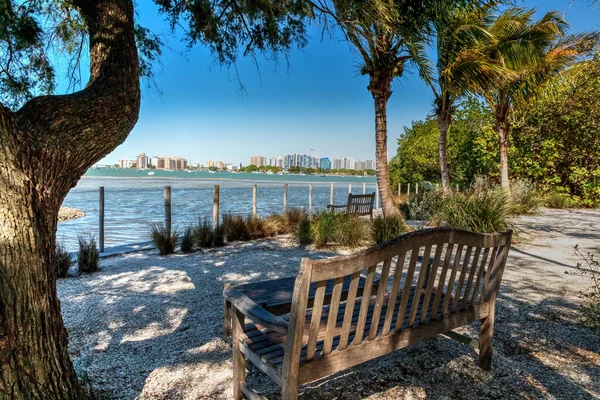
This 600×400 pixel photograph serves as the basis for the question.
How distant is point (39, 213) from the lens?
1.73 m

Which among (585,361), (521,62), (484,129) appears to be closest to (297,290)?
(585,361)

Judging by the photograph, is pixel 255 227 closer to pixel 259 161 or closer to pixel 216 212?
pixel 216 212

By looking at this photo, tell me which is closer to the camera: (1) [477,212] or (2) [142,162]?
(1) [477,212]

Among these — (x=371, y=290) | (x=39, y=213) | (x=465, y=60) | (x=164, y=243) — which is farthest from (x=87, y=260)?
(x=465, y=60)

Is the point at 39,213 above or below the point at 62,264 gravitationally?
above

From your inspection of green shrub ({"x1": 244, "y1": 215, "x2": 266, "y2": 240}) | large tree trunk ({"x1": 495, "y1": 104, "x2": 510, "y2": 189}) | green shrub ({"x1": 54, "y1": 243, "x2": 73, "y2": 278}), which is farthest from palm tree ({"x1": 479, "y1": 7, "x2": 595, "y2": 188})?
green shrub ({"x1": 54, "y1": 243, "x2": 73, "y2": 278})

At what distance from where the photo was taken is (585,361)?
8.66 ft

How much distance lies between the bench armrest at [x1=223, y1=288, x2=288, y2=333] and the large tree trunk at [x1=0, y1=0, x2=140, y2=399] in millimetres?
897

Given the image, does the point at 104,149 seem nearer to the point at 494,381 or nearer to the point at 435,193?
the point at 494,381

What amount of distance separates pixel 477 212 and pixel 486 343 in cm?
505

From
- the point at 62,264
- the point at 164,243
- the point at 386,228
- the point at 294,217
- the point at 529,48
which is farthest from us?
the point at 529,48

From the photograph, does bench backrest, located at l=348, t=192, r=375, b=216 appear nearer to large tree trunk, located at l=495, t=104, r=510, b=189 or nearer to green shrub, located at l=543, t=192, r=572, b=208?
large tree trunk, located at l=495, t=104, r=510, b=189

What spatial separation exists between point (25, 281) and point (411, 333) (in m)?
1.99

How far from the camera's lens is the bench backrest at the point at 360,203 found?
8.75 m
